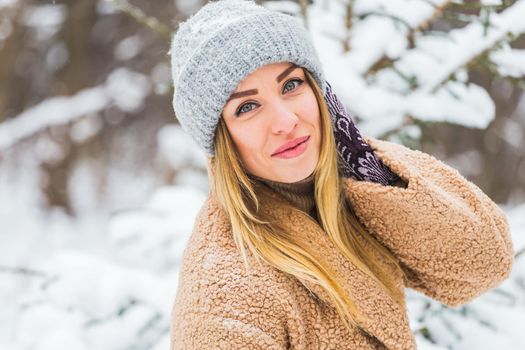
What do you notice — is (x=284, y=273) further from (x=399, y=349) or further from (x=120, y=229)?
(x=120, y=229)

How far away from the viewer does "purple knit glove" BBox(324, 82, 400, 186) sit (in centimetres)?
156

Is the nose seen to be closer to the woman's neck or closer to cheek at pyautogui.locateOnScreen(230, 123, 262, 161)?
cheek at pyautogui.locateOnScreen(230, 123, 262, 161)

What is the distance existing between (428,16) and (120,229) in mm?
1477

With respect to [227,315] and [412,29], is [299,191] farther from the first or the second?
[412,29]

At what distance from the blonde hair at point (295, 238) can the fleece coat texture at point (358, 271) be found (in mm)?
25

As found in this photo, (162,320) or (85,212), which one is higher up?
(85,212)

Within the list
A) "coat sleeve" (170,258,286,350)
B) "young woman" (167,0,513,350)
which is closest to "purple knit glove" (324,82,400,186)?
"young woman" (167,0,513,350)

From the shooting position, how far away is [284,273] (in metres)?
1.35

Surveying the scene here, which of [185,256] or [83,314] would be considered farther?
[83,314]

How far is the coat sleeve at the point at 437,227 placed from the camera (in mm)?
1502

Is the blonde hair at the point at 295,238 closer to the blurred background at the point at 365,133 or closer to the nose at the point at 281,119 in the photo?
the nose at the point at 281,119

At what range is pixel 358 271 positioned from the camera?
145cm

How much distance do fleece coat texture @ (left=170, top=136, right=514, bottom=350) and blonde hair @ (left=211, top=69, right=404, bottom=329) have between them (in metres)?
0.02

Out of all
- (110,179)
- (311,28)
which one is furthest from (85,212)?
(311,28)
